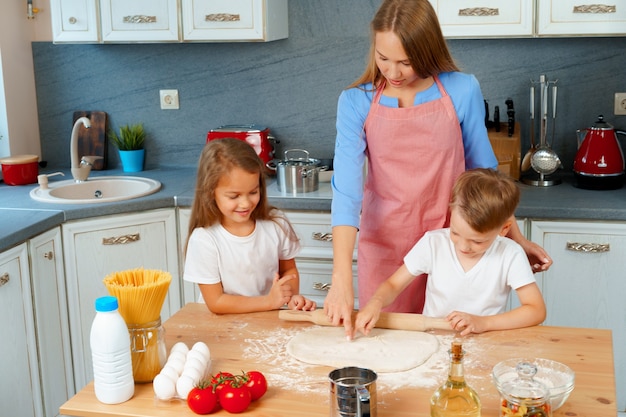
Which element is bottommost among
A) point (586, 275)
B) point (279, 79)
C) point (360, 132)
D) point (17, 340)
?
point (17, 340)

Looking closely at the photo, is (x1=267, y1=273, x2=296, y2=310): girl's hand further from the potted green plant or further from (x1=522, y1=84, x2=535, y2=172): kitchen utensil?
the potted green plant

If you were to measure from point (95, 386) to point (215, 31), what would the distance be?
198cm

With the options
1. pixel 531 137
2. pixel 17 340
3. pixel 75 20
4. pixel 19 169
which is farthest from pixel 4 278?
pixel 531 137

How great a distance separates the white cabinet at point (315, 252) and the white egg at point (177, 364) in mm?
1546

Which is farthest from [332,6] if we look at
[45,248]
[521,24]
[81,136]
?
[45,248]

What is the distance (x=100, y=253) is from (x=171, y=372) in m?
1.64

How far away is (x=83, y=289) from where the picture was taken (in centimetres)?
311

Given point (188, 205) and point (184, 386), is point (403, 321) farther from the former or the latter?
point (188, 205)

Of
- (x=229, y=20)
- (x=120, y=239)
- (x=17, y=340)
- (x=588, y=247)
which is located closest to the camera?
(x=17, y=340)

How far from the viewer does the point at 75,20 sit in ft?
11.1

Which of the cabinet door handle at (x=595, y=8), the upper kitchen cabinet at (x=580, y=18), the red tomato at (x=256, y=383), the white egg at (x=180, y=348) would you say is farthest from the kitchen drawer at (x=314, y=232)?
the red tomato at (x=256, y=383)

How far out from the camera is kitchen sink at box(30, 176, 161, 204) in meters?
3.35

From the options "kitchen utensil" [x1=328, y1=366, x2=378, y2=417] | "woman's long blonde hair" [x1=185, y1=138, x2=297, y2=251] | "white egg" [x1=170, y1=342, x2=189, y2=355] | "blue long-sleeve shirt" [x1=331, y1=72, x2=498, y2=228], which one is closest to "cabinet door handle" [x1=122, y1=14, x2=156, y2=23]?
"woman's long blonde hair" [x1=185, y1=138, x2=297, y2=251]

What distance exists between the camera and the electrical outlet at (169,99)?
3.72 metres
